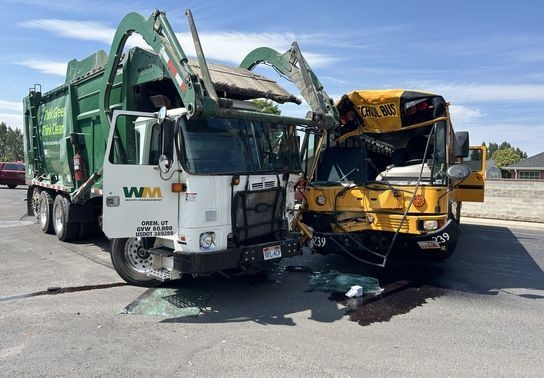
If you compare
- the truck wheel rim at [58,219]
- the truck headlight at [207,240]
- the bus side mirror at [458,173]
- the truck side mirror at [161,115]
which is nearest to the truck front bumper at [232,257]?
the truck headlight at [207,240]

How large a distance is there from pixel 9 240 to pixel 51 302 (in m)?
5.08

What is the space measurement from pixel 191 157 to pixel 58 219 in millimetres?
6017

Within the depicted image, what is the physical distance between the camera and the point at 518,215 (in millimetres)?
15742

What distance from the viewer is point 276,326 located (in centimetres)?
503

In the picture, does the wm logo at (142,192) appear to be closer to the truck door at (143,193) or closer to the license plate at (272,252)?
the truck door at (143,193)

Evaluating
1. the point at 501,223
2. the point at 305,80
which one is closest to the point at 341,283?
the point at 305,80

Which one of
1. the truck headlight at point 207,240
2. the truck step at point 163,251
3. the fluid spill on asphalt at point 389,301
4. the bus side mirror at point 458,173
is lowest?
the fluid spill on asphalt at point 389,301

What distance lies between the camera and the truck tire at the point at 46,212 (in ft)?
34.2

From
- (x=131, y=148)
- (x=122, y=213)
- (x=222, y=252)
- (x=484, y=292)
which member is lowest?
(x=484, y=292)

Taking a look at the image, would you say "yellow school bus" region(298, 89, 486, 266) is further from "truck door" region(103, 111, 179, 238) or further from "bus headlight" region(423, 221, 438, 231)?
"truck door" region(103, 111, 179, 238)

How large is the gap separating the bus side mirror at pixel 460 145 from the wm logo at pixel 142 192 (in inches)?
181

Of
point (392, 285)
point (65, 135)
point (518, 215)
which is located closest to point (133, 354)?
point (392, 285)

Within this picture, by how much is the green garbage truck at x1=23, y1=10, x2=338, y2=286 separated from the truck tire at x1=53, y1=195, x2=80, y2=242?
60.5 inches

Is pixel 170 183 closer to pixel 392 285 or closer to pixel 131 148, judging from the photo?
pixel 131 148
